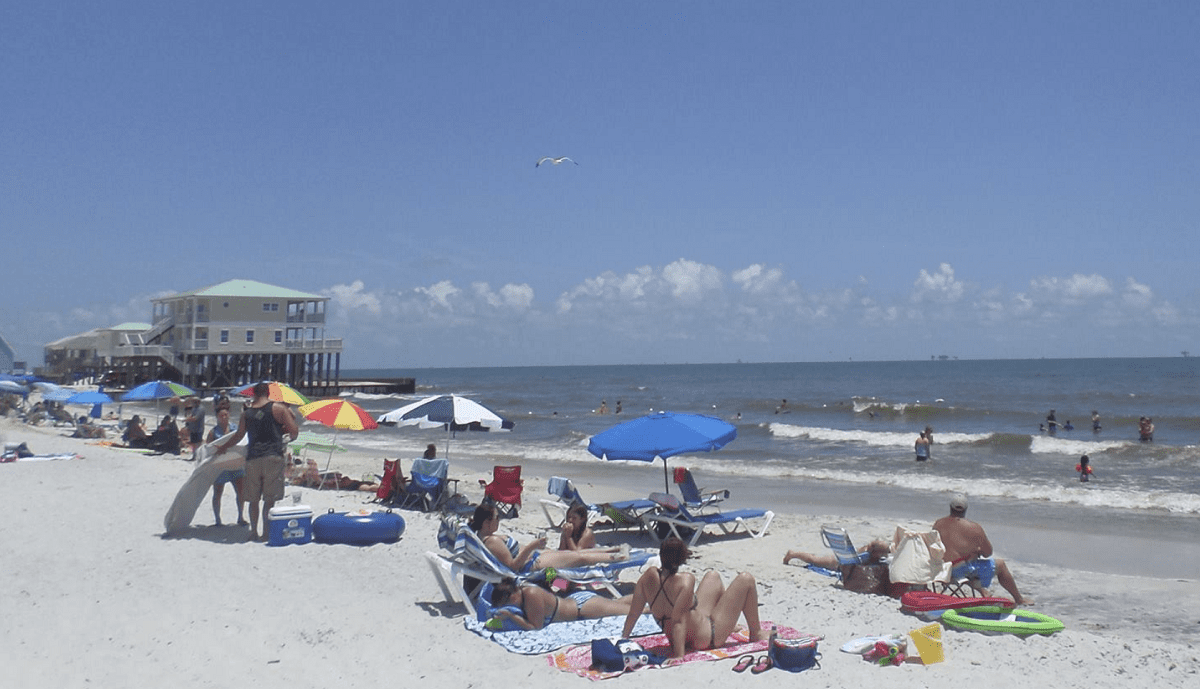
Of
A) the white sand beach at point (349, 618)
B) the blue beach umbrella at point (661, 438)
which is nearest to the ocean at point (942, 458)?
the white sand beach at point (349, 618)

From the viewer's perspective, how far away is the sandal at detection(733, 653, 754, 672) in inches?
205

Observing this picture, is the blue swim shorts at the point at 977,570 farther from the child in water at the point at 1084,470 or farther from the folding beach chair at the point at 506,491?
the child in water at the point at 1084,470

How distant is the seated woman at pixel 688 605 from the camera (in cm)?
550

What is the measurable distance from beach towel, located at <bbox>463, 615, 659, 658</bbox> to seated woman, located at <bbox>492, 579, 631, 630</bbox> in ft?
0.18

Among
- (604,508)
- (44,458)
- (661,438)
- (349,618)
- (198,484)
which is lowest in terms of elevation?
(44,458)

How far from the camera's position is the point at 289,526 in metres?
8.45

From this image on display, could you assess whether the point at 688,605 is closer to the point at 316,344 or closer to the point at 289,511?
the point at 289,511

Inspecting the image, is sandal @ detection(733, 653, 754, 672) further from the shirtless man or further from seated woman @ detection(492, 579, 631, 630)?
the shirtless man

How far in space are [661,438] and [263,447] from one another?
3982 millimetres

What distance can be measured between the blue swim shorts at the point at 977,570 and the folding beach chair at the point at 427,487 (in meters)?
6.54

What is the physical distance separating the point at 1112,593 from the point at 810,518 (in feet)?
15.7

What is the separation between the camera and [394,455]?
23.1 metres

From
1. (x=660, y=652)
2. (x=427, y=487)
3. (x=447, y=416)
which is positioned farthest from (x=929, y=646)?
(x=427, y=487)

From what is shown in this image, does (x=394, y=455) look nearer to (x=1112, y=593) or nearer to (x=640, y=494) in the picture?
(x=640, y=494)
